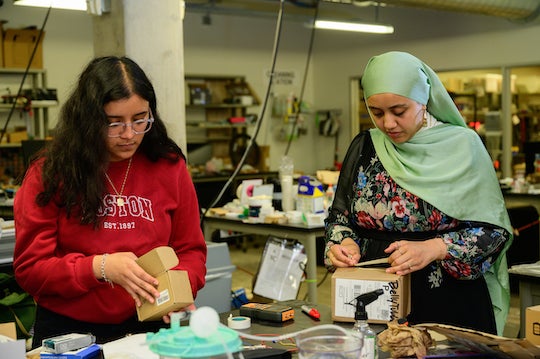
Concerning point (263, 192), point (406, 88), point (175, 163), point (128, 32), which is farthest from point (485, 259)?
point (263, 192)

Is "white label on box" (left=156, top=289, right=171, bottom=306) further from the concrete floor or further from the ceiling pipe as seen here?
the ceiling pipe

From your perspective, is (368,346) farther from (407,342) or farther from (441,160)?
(441,160)

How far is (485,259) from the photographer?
2082mm

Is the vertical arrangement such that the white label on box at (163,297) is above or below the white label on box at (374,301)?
above

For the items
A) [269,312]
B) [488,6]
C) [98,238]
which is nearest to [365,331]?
[269,312]

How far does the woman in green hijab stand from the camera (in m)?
2.09

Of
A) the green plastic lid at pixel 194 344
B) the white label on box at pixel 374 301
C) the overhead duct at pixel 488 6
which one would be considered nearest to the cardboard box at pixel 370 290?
the white label on box at pixel 374 301

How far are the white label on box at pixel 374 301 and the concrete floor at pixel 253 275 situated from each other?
2.69 m

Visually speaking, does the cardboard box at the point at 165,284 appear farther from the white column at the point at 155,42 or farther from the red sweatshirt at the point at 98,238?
the white column at the point at 155,42

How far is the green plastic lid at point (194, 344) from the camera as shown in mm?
1129

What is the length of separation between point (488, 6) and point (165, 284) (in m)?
7.13

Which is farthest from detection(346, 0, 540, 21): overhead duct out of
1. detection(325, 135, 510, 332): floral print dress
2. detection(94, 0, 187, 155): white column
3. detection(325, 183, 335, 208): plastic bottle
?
detection(325, 135, 510, 332): floral print dress

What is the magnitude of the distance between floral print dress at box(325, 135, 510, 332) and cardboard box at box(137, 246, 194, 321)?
576mm

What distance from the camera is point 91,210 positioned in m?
1.91
